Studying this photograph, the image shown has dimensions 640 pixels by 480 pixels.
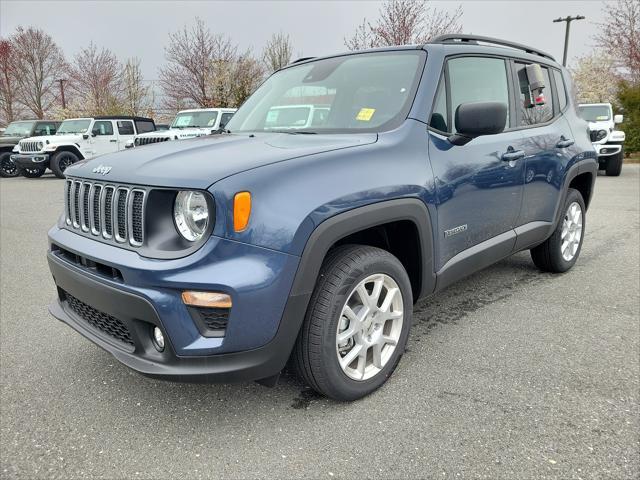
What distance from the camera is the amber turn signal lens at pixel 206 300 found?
76.2 inches

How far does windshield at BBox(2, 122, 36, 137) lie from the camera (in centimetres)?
1795

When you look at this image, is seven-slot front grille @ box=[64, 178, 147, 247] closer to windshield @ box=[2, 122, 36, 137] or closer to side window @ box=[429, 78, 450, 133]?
side window @ box=[429, 78, 450, 133]

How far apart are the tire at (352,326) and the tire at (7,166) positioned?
18.5 m

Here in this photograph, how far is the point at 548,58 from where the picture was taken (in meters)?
4.28

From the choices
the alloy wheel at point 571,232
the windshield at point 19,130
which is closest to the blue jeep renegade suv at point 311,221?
the alloy wheel at point 571,232

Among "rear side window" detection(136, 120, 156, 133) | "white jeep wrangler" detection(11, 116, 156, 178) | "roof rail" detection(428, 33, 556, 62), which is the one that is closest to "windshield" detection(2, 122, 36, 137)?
"white jeep wrangler" detection(11, 116, 156, 178)

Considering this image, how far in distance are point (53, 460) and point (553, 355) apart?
2657mm

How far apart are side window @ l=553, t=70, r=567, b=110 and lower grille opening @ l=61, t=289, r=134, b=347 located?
12.5 ft

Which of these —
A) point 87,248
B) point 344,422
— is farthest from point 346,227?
point 87,248

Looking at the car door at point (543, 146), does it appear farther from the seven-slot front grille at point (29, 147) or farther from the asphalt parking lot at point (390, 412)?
the seven-slot front grille at point (29, 147)

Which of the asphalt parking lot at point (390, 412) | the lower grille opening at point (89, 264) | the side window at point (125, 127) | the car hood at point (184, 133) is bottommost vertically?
the asphalt parking lot at point (390, 412)

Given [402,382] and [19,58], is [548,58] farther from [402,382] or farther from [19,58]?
[19,58]

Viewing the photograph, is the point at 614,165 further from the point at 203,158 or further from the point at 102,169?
the point at 102,169

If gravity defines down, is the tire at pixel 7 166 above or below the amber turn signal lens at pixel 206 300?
above
